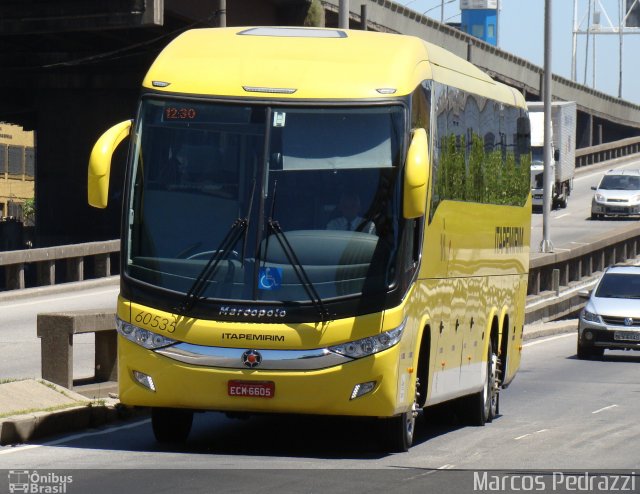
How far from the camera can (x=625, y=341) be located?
91.7 ft

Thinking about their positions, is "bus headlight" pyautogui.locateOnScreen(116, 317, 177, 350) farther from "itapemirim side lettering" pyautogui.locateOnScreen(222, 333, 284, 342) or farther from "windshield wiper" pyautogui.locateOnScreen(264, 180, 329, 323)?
"windshield wiper" pyautogui.locateOnScreen(264, 180, 329, 323)

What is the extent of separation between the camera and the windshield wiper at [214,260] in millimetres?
11828

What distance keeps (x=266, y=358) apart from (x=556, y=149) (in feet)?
167

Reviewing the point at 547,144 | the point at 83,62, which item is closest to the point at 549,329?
the point at 547,144

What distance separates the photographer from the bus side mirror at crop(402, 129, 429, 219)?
11695 millimetres

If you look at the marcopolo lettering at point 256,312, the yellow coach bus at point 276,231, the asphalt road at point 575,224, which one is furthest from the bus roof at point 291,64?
the asphalt road at point 575,224

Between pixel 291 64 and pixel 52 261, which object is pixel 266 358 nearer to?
pixel 291 64

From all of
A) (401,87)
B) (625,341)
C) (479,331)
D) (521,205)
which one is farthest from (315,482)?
(625,341)

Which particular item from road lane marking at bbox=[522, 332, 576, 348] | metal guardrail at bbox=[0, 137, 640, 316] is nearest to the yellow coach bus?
road lane marking at bbox=[522, 332, 576, 348]

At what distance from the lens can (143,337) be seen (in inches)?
472

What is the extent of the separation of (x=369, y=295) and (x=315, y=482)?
5.66 ft

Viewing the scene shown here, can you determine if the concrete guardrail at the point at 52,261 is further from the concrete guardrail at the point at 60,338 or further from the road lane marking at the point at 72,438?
the road lane marking at the point at 72,438

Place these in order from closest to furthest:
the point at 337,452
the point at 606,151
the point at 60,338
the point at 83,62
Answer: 1. the point at 337,452
2. the point at 60,338
3. the point at 83,62
4. the point at 606,151

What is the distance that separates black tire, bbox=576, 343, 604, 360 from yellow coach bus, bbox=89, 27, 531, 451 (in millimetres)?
15649
